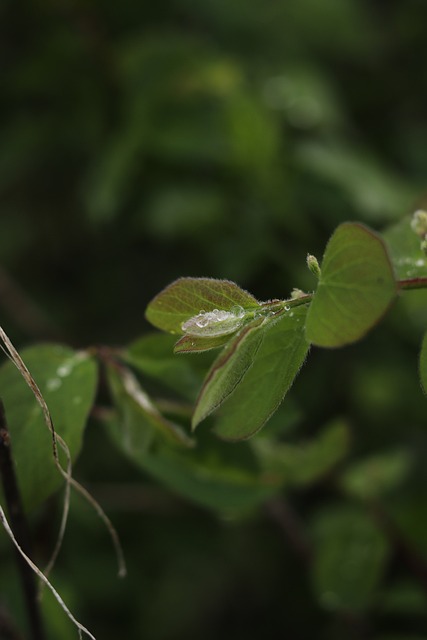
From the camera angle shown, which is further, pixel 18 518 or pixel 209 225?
pixel 209 225

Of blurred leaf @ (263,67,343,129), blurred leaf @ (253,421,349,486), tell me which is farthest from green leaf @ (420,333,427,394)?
blurred leaf @ (263,67,343,129)

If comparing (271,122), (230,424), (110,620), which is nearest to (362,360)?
(271,122)

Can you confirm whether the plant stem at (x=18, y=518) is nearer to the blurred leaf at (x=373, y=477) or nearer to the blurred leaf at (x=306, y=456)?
the blurred leaf at (x=306, y=456)

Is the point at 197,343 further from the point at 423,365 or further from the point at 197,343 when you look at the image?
the point at 423,365

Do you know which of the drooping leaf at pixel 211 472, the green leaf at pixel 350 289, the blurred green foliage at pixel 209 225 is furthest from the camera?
the blurred green foliage at pixel 209 225

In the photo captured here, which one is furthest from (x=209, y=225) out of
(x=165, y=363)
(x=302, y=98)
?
(x=165, y=363)

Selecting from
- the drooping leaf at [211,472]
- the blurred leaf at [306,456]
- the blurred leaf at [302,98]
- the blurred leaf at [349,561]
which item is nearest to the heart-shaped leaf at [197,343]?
the drooping leaf at [211,472]
